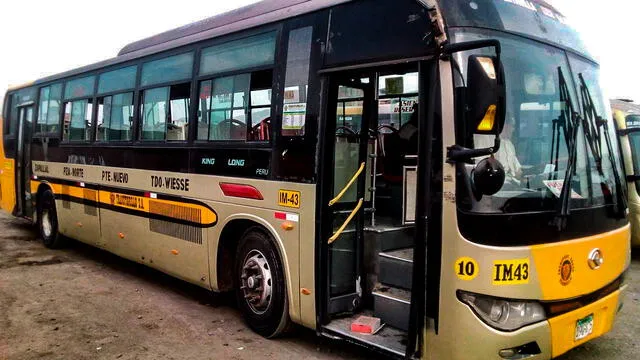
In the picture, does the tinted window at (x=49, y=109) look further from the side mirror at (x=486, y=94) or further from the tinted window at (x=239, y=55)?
the side mirror at (x=486, y=94)

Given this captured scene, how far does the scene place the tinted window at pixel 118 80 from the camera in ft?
23.9

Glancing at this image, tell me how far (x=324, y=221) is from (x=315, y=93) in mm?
1107

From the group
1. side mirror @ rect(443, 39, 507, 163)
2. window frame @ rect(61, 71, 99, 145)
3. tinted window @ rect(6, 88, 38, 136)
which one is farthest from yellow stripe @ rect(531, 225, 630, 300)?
tinted window @ rect(6, 88, 38, 136)

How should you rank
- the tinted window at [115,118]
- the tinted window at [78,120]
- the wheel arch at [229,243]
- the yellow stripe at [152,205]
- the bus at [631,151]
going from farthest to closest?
the bus at [631,151] → the tinted window at [78,120] → the tinted window at [115,118] → the yellow stripe at [152,205] → the wheel arch at [229,243]

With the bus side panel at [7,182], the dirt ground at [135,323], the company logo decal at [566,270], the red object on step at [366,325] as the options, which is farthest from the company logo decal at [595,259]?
the bus side panel at [7,182]

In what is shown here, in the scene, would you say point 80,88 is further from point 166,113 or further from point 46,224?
point 166,113

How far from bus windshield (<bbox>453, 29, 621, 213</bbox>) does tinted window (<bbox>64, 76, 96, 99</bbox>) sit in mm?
6602

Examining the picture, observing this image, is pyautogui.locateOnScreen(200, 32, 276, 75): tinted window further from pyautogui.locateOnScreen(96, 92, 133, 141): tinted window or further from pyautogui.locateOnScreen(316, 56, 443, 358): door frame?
pyautogui.locateOnScreen(96, 92, 133, 141): tinted window

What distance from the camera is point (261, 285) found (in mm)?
5148

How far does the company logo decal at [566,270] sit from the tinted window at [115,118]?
566 cm

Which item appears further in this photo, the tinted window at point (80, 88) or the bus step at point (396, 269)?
the tinted window at point (80, 88)

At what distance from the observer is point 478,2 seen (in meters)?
3.71

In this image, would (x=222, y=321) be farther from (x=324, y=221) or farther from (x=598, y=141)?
(x=598, y=141)

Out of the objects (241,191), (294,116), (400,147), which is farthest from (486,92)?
(400,147)
